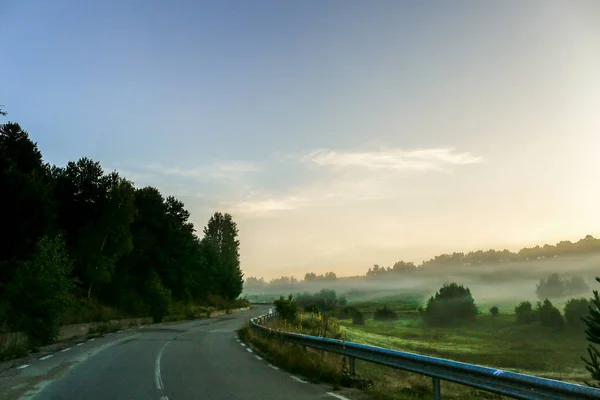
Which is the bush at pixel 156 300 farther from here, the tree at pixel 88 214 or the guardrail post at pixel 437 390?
the guardrail post at pixel 437 390

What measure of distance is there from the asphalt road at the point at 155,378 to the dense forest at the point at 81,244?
16.0 ft

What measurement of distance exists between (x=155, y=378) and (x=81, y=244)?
39.8 metres

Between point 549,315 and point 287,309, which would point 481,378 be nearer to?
point 287,309

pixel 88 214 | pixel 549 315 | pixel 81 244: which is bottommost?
pixel 549 315

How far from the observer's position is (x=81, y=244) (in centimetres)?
4747

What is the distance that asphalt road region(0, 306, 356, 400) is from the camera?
9.77m

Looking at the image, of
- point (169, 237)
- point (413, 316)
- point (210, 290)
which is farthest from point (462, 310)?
point (169, 237)

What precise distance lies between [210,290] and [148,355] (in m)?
74.2

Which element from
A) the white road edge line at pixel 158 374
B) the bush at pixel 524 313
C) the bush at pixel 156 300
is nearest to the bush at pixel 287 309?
the white road edge line at pixel 158 374

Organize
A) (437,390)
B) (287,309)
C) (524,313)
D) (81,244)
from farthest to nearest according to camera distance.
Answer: (524,313) < (81,244) < (287,309) < (437,390)

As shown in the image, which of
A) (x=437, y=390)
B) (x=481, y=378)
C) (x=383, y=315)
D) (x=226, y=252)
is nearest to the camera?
(x=481, y=378)

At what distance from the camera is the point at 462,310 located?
160250 mm

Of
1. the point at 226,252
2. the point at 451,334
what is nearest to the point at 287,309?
the point at 226,252

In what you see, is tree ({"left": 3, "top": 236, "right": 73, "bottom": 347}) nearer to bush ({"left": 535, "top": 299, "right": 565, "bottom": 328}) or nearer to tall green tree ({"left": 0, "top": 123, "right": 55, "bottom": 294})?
tall green tree ({"left": 0, "top": 123, "right": 55, "bottom": 294})
